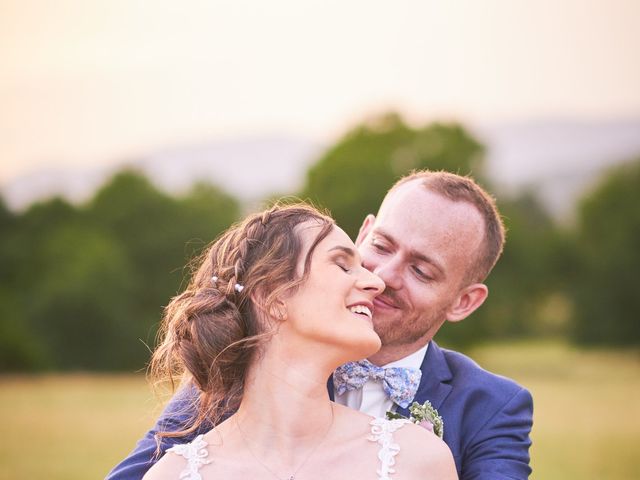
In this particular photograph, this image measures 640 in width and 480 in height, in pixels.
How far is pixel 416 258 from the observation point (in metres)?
4.85

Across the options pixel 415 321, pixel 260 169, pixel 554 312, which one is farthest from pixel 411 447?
pixel 260 169

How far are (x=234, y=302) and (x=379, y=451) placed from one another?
940mm

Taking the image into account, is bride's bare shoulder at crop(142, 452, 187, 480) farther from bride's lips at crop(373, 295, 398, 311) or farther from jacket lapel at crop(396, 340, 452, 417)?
bride's lips at crop(373, 295, 398, 311)

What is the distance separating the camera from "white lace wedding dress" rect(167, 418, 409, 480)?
3791 millimetres

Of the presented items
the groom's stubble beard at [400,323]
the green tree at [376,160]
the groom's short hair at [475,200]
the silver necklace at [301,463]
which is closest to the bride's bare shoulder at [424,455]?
the silver necklace at [301,463]

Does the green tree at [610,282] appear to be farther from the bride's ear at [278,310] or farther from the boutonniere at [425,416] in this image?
the bride's ear at [278,310]

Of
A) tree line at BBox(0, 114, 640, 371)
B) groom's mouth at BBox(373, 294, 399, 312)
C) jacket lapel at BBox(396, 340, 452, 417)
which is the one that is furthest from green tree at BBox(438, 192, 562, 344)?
groom's mouth at BBox(373, 294, 399, 312)

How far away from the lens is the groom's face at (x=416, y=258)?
4785 mm

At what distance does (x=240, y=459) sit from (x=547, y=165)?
2116 inches

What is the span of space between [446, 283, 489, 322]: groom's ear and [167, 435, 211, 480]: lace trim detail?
70.1 inches

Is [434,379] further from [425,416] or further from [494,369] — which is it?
[494,369]

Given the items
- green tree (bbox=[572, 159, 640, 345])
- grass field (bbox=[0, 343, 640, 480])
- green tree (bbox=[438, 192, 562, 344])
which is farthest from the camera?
green tree (bbox=[572, 159, 640, 345])

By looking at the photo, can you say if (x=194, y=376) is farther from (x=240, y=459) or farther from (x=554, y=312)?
(x=554, y=312)

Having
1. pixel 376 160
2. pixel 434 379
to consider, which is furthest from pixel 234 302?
pixel 376 160
